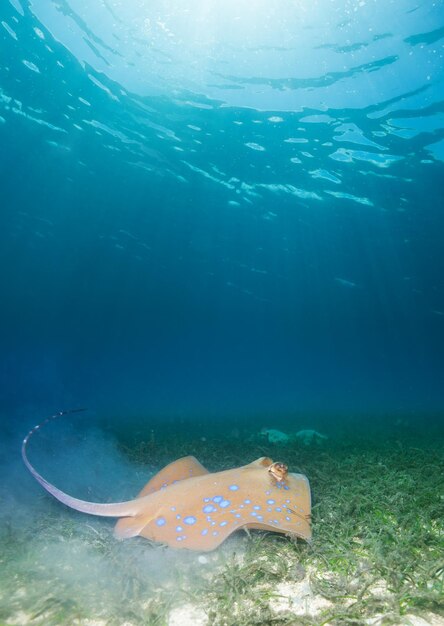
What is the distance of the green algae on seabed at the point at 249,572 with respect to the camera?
274 cm

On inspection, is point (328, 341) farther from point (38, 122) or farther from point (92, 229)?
point (38, 122)

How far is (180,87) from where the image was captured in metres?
12.8

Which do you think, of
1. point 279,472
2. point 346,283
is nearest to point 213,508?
point 279,472

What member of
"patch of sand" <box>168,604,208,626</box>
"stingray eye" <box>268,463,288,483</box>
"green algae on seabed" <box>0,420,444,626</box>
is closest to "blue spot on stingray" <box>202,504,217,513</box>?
"green algae on seabed" <box>0,420,444,626</box>

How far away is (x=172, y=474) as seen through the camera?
5309 millimetres

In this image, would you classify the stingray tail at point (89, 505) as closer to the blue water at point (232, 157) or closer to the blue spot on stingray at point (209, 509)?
the blue spot on stingray at point (209, 509)

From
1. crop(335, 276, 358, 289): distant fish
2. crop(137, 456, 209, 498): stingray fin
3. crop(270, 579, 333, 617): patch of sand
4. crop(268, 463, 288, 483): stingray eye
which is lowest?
crop(137, 456, 209, 498): stingray fin

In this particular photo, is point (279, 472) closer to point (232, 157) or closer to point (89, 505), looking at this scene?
point (89, 505)

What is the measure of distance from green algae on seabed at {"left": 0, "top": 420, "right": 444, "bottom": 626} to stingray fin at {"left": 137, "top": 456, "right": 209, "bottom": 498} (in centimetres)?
77

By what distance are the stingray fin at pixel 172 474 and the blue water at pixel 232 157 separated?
37.9 ft

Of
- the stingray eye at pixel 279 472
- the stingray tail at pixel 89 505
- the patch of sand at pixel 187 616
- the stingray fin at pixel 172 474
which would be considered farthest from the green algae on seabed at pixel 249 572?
the stingray fin at pixel 172 474

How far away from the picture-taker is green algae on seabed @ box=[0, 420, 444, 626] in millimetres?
2736

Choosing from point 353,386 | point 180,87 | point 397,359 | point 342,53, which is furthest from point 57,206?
point 353,386

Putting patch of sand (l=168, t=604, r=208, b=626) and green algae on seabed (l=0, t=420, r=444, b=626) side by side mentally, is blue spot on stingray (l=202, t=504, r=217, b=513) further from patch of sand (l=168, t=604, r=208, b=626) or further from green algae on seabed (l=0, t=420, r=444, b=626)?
patch of sand (l=168, t=604, r=208, b=626)
